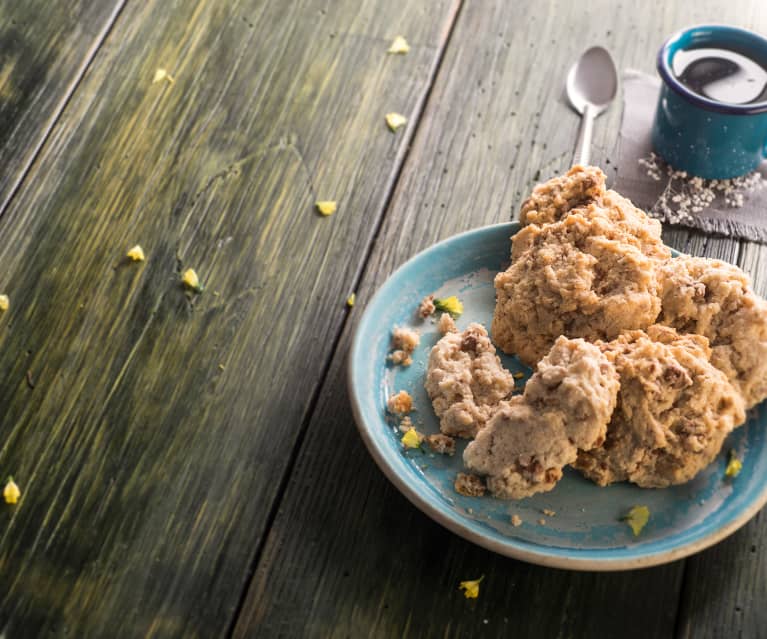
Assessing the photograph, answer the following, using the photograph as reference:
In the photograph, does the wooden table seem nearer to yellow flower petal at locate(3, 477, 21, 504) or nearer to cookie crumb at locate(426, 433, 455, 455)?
yellow flower petal at locate(3, 477, 21, 504)

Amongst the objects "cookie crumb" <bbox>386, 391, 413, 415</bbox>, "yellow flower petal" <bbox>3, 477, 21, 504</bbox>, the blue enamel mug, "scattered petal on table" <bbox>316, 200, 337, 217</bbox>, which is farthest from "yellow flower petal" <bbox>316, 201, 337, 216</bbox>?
"yellow flower petal" <bbox>3, 477, 21, 504</bbox>

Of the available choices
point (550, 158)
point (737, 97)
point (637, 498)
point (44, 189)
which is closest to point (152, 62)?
point (44, 189)

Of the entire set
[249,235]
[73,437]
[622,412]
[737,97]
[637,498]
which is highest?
[737,97]

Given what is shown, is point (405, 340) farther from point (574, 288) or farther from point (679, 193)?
point (679, 193)

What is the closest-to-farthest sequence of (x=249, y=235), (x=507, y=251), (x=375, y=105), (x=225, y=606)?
1. (x=225, y=606)
2. (x=507, y=251)
3. (x=249, y=235)
4. (x=375, y=105)

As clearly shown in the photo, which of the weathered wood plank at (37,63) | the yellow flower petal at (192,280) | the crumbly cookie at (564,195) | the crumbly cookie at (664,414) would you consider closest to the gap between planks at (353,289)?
the yellow flower petal at (192,280)

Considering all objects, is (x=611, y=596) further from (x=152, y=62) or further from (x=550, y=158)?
(x=152, y=62)

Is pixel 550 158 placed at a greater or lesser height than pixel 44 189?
greater
